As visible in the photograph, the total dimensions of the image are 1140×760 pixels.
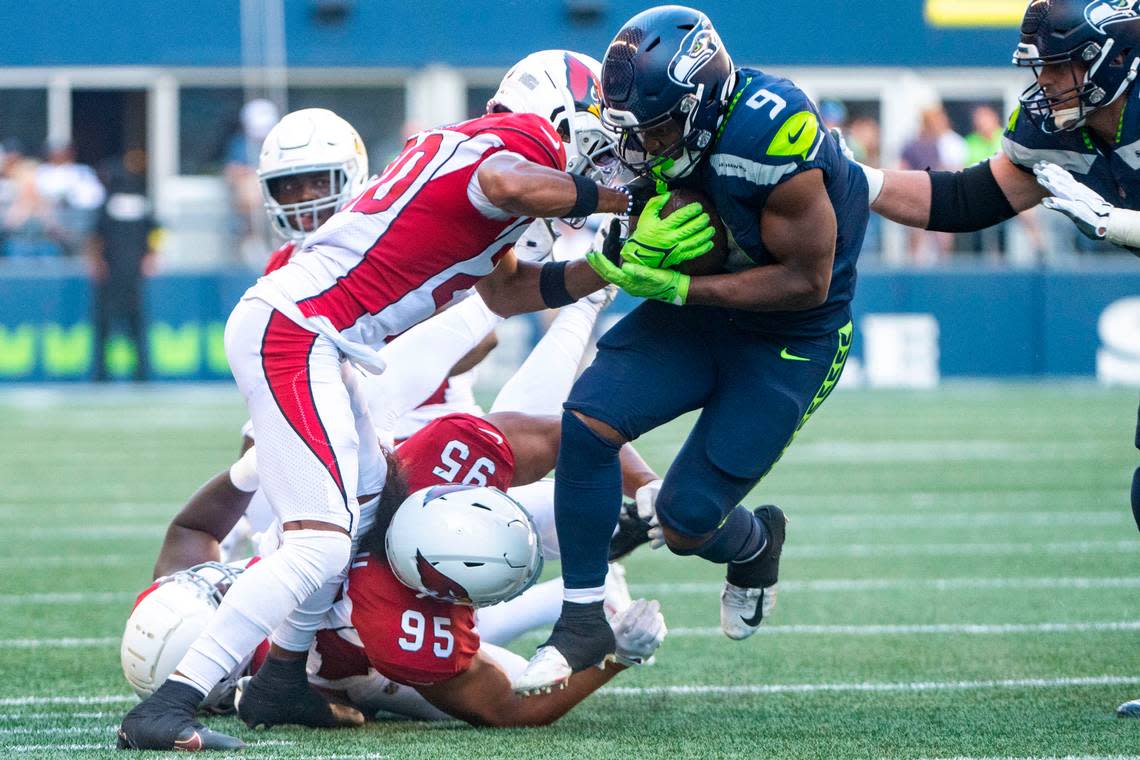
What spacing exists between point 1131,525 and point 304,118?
168 inches

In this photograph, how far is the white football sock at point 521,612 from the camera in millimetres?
4820

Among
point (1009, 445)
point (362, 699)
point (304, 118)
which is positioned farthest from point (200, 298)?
point (362, 699)

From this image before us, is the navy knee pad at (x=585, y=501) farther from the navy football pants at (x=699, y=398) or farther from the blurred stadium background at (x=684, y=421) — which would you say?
the blurred stadium background at (x=684, y=421)

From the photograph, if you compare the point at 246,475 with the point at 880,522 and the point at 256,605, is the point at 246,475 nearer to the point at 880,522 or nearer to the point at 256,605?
the point at 256,605

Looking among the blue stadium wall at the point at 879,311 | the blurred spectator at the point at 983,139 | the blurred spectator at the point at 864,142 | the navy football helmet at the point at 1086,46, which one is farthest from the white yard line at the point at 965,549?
the blurred spectator at the point at 983,139

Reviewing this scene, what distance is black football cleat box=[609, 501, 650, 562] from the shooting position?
16.1 ft

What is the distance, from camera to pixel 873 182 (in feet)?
15.3

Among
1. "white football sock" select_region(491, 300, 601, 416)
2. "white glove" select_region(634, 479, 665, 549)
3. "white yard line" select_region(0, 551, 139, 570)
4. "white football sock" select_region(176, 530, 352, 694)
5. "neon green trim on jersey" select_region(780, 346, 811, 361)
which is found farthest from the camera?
"white yard line" select_region(0, 551, 139, 570)

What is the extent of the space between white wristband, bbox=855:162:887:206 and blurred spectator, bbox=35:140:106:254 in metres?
12.3

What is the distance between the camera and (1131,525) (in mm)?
7566

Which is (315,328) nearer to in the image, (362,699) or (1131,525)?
(362,699)

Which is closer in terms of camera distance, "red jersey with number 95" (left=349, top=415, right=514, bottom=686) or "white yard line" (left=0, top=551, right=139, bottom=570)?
"red jersey with number 95" (left=349, top=415, right=514, bottom=686)

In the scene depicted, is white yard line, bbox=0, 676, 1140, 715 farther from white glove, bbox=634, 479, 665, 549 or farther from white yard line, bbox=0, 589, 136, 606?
white yard line, bbox=0, 589, 136, 606

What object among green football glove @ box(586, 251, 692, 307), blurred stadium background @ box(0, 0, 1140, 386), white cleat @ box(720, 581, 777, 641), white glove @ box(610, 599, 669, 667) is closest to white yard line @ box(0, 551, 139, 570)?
white cleat @ box(720, 581, 777, 641)
